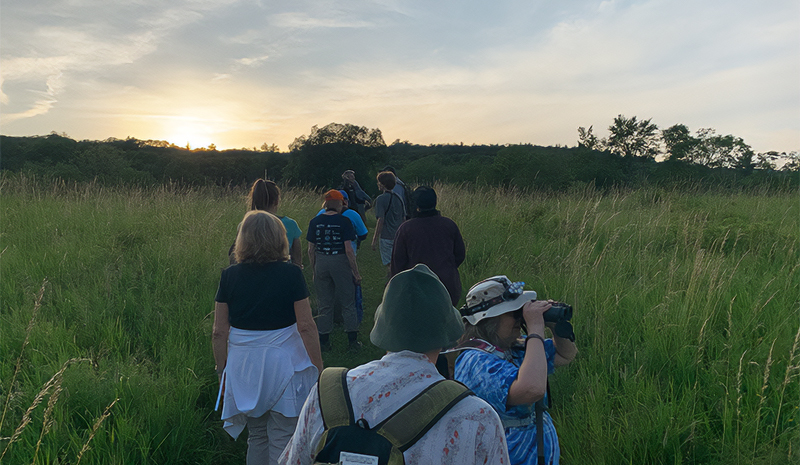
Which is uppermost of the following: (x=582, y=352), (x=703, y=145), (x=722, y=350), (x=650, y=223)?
(x=703, y=145)

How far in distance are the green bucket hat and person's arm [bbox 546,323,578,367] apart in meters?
1.04

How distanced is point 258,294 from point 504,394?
5.73 feet

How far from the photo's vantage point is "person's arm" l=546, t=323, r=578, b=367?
2.20 m

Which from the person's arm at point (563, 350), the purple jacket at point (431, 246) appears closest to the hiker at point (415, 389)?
the person's arm at point (563, 350)

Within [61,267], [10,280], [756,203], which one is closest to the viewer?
[10,280]

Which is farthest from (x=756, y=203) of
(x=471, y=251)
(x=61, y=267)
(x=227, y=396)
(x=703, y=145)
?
(x=703, y=145)

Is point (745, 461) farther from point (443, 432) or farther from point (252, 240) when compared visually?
point (252, 240)

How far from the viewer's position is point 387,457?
45.2 inches

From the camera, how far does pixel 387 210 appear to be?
709cm

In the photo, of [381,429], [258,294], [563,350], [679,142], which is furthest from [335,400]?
[679,142]

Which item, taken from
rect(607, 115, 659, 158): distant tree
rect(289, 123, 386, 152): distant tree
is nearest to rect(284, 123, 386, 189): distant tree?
rect(289, 123, 386, 152): distant tree

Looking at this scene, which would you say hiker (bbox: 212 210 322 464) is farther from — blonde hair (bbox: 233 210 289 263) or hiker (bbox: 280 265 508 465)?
hiker (bbox: 280 265 508 465)

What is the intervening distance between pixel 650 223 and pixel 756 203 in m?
3.85

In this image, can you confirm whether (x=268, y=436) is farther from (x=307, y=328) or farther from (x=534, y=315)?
(x=534, y=315)
